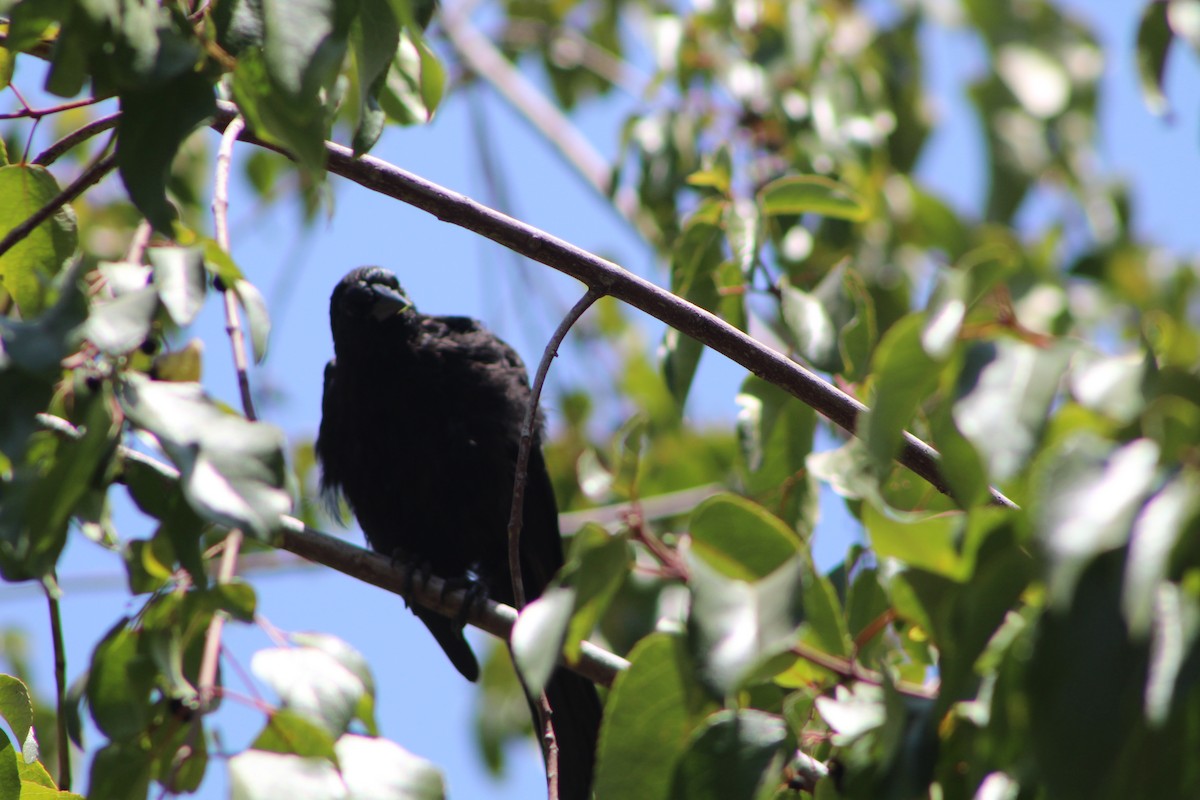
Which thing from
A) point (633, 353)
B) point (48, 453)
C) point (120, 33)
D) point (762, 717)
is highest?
point (120, 33)

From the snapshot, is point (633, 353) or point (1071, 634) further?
point (633, 353)

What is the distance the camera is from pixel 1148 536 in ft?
2.97

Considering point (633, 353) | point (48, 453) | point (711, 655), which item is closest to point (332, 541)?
point (48, 453)

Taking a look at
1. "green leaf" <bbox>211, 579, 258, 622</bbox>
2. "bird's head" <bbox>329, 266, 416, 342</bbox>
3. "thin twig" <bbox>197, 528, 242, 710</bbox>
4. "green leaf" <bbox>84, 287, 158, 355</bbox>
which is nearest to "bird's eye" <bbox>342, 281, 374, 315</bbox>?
"bird's head" <bbox>329, 266, 416, 342</bbox>

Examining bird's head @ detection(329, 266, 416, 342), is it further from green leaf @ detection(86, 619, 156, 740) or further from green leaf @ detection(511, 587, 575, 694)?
green leaf @ detection(511, 587, 575, 694)

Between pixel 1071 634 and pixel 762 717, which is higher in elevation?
pixel 1071 634

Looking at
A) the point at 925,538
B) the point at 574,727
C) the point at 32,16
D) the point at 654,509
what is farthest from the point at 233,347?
the point at 654,509

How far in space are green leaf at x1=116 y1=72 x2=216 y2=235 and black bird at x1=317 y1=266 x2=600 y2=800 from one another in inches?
89.0

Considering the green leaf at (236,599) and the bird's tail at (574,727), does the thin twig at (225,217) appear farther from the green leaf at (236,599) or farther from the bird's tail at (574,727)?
the bird's tail at (574,727)

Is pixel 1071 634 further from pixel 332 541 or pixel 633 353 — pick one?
pixel 633 353

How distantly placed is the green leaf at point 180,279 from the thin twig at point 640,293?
0.58 m

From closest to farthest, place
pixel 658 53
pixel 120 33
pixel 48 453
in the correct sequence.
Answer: pixel 120 33, pixel 48 453, pixel 658 53

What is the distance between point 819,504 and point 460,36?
3.79 metres

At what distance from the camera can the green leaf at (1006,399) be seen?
40.5 inches
